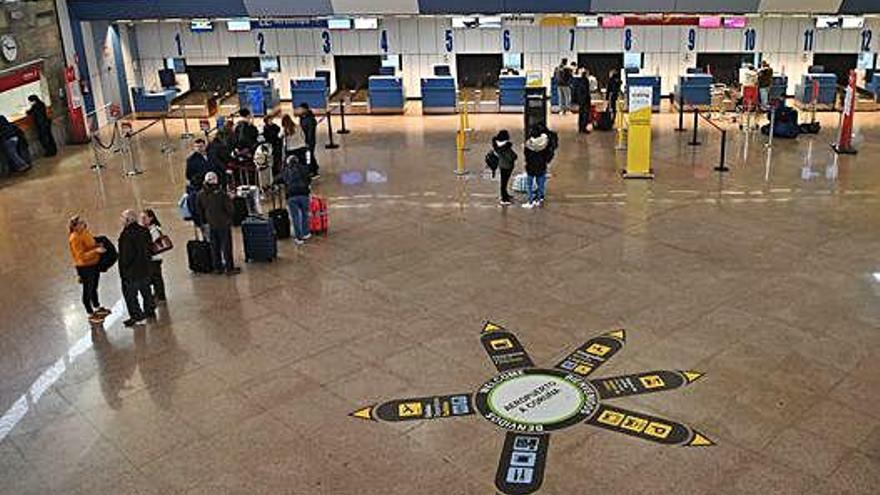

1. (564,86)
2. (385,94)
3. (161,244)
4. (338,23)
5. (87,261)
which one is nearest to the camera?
(87,261)

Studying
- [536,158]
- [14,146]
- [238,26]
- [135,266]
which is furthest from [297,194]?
[238,26]

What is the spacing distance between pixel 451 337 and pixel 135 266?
12.6 feet

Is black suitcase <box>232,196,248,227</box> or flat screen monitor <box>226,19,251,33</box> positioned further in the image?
flat screen monitor <box>226,19,251,33</box>

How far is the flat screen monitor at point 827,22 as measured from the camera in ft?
82.5

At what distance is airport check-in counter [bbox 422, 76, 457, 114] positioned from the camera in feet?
79.9

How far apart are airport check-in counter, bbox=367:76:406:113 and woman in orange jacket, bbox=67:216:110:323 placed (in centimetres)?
1475

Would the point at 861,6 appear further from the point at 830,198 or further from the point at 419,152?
the point at 419,152

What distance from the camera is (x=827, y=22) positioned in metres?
25.3

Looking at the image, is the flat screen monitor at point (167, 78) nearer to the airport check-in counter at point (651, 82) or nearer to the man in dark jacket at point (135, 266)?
the airport check-in counter at point (651, 82)

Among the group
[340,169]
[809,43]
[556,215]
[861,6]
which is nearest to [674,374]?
[556,215]

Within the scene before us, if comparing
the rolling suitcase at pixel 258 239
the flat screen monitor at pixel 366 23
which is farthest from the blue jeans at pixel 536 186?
the flat screen monitor at pixel 366 23

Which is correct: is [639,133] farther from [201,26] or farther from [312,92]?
[201,26]

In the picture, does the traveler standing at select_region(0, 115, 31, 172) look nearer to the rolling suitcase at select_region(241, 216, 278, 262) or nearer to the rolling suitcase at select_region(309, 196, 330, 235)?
the rolling suitcase at select_region(309, 196, 330, 235)

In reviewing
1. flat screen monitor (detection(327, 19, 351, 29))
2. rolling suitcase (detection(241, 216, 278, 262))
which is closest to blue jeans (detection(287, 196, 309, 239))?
rolling suitcase (detection(241, 216, 278, 262))
